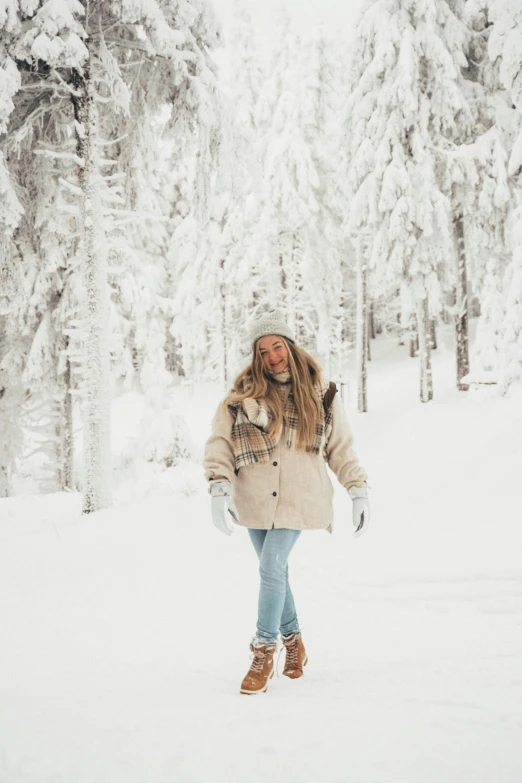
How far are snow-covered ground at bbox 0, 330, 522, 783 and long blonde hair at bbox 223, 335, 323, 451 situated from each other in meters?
1.45

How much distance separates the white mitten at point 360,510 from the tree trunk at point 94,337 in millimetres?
5481

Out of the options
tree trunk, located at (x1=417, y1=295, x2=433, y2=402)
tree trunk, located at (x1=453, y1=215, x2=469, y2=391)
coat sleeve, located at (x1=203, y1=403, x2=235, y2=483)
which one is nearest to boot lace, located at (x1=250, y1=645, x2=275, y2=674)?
coat sleeve, located at (x1=203, y1=403, x2=235, y2=483)

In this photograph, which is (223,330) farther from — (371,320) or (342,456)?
(342,456)

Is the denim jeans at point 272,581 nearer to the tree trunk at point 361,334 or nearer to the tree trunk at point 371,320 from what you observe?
the tree trunk at point 361,334

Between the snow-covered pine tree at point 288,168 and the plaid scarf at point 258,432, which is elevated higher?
the snow-covered pine tree at point 288,168

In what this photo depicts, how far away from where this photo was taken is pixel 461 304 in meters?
15.9

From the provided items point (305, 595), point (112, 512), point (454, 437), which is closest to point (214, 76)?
point (112, 512)

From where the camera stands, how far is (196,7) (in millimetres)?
7648

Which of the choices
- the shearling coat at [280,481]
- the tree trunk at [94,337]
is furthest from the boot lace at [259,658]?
the tree trunk at [94,337]

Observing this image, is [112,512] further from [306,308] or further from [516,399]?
[306,308]

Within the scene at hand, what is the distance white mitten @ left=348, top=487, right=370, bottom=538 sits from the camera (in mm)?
3049

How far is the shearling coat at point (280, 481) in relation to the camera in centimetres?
293

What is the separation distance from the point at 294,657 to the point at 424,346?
46.8ft

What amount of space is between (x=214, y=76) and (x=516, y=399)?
28.4 ft
